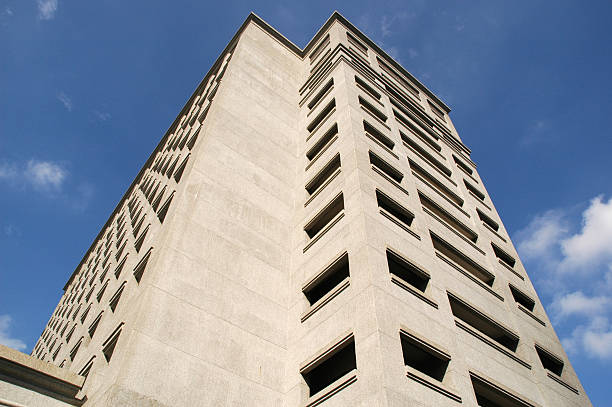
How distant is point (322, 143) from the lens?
75.8 ft

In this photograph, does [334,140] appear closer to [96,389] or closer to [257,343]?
[257,343]

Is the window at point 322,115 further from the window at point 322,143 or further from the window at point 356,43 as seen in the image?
the window at point 356,43

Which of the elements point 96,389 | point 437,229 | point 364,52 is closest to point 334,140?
point 437,229

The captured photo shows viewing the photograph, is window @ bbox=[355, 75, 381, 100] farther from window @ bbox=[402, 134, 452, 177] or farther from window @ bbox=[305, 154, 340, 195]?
window @ bbox=[305, 154, 340, 195]

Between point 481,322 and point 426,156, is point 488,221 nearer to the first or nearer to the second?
point 426,156

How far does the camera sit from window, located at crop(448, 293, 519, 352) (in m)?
16.8

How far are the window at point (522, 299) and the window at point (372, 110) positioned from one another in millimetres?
11811

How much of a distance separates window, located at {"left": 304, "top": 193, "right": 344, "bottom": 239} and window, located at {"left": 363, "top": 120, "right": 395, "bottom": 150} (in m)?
6.21

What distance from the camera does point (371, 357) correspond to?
11.2m

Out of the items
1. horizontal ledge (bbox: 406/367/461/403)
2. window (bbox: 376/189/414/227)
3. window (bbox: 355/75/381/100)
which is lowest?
horizontal ledge (bbox: 406/367/461/403)

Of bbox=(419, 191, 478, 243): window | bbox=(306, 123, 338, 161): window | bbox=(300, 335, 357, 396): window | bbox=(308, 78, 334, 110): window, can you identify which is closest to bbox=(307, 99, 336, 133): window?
bbox=(306, 123, 338, 161): window

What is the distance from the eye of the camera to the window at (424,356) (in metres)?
12.5

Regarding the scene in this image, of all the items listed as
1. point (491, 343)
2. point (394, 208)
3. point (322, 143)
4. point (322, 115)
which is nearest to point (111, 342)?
point (394, 208)

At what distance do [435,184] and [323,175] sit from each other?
8.15 m
